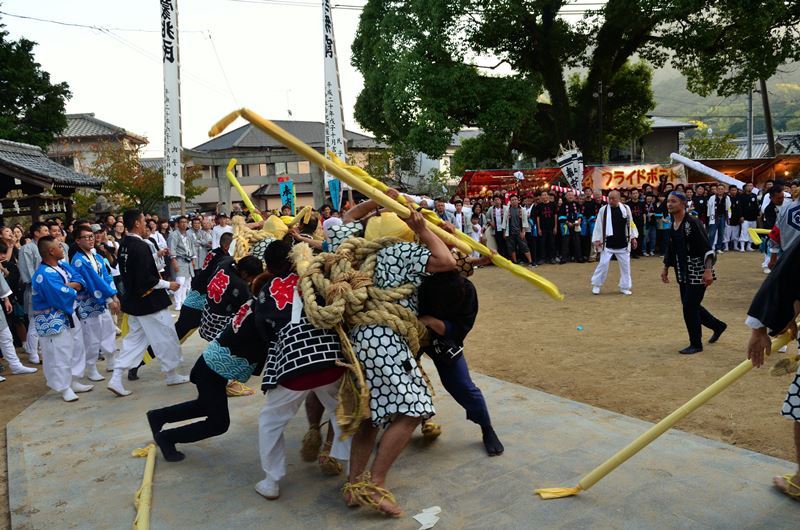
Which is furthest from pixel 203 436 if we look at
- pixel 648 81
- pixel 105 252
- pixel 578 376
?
pixel 648 81

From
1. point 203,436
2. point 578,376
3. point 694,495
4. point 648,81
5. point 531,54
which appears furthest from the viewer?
point 648,81

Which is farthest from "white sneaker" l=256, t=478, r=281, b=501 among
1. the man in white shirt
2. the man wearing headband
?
the man in white shirt

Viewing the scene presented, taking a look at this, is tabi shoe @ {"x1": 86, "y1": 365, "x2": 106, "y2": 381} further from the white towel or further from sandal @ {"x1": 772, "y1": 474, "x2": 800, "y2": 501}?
the white towel

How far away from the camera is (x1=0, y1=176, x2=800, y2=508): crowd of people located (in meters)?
3.29

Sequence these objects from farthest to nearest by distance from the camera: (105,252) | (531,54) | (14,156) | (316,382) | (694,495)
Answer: (531,54)
(14,156)
(105,252)
(316,382)
(694,495)

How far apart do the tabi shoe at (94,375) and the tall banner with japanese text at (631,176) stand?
15611 mm

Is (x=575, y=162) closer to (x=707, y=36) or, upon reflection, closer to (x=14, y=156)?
(x=707, y=36)

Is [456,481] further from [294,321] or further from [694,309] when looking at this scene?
[694,309]

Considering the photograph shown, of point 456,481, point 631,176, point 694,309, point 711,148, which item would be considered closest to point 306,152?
point 456,481

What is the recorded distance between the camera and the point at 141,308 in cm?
586

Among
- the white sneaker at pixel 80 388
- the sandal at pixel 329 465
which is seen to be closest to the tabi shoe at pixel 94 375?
the white sneaker at pixel 80 388

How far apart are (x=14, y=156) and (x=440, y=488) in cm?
1286

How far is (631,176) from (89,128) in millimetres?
40552

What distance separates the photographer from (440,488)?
352 centimetres
